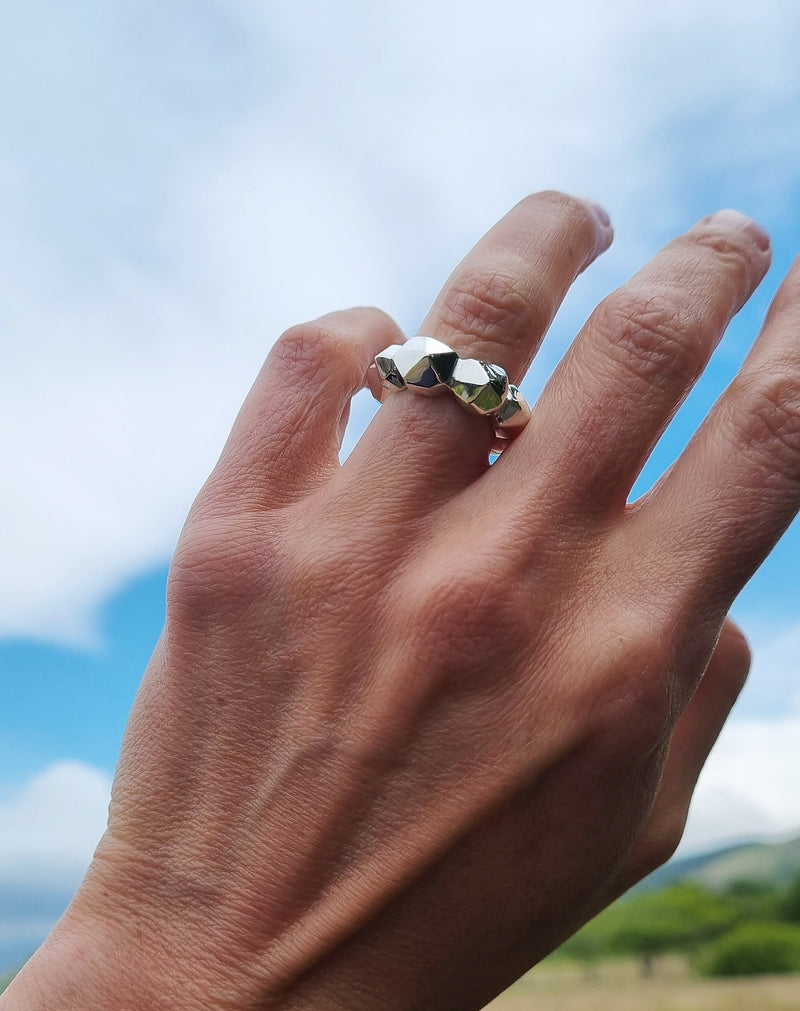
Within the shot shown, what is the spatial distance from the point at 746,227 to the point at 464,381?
379 millimetres

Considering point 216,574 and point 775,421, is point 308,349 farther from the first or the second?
point 775,421

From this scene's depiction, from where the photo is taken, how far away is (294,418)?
3.60ft

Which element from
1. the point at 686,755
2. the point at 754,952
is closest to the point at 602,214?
the point at 686,755

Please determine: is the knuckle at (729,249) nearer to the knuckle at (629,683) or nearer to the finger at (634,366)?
the finger at (634,366)

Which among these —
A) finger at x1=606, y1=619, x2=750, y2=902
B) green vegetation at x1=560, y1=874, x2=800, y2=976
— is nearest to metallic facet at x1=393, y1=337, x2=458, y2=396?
finger at x1=606, y1=619, x2=750, y2=902

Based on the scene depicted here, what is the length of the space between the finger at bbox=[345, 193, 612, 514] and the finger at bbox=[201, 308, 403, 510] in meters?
0.10

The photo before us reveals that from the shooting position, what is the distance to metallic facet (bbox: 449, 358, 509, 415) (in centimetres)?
95

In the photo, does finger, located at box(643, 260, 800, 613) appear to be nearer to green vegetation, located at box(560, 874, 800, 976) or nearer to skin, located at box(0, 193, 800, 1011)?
skin, located at box(0, 193, 800, 1011)

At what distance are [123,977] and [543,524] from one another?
22.8 inches

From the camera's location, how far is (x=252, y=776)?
97 cm

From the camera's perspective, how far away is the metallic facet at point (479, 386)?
0.95m

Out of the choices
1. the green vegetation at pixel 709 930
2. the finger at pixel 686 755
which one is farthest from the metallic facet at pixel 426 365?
the green vegetation at pixel 709 930

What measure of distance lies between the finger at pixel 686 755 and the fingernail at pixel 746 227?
0.48 metres

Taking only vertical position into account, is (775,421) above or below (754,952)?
below
